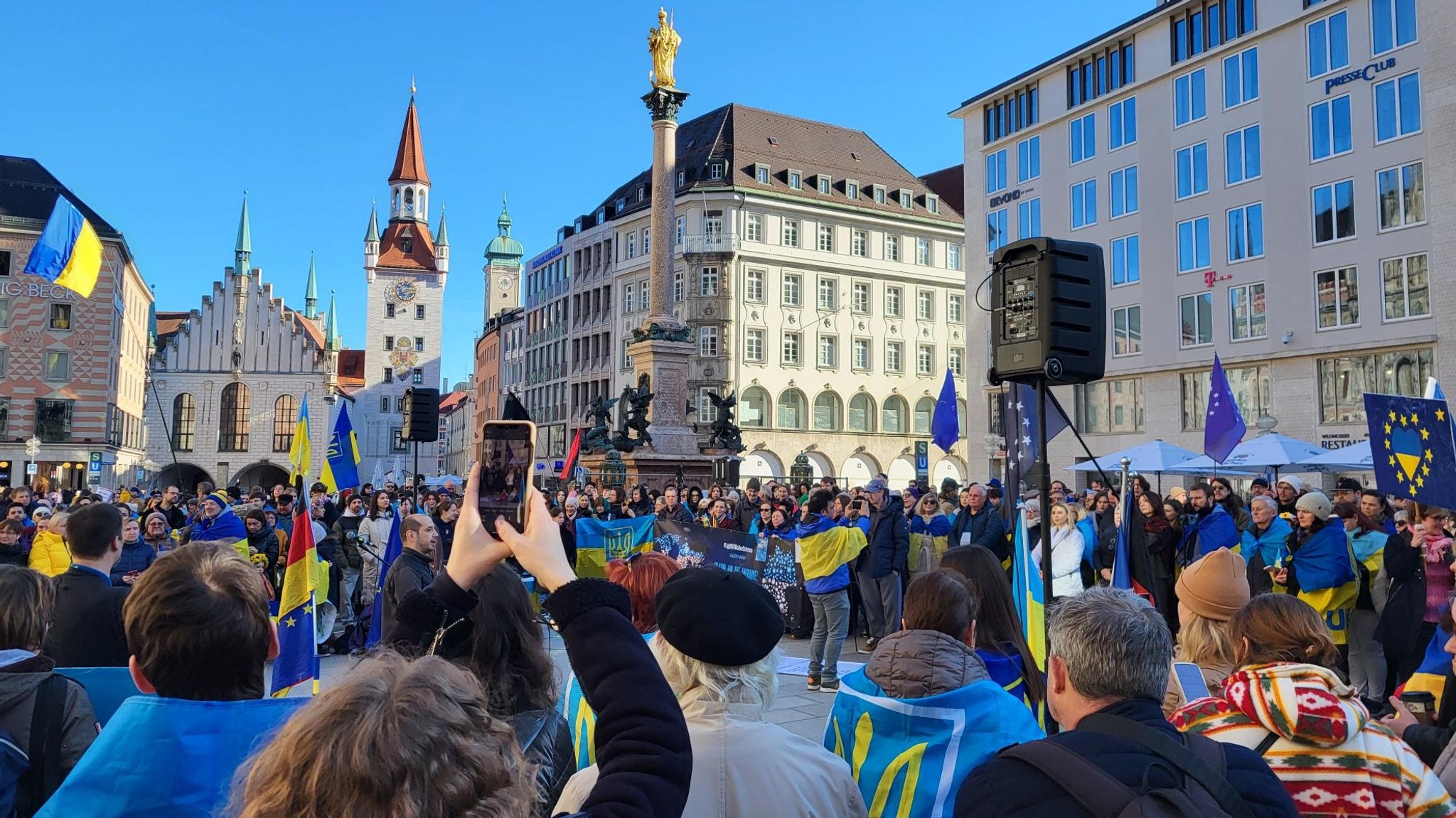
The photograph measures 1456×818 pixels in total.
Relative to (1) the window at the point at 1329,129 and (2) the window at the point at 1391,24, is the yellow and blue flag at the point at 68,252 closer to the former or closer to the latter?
(1) the window at the point at 1329,129

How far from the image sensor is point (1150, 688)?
2898 mm

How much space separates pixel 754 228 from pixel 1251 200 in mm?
31205

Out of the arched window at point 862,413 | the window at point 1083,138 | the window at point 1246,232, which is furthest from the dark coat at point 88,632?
the arched window at point 862,413

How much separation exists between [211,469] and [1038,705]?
8316 cm

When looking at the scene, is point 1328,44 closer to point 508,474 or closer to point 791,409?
point 791,409

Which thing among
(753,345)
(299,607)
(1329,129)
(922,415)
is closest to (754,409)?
(753,345)

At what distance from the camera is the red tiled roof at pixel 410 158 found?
114375mm

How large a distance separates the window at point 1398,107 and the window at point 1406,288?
13.9ft

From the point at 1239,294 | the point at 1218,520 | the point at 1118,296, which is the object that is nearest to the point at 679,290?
the point at 1118,296

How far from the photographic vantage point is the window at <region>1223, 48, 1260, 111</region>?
133 ft

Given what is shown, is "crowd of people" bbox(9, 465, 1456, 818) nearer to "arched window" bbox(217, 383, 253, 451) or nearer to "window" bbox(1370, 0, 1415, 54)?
"window" bbox(1370, 0, 1415, 54)

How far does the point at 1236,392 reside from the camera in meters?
41.4

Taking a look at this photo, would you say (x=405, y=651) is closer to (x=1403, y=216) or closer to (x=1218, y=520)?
(x=1218, y=520)

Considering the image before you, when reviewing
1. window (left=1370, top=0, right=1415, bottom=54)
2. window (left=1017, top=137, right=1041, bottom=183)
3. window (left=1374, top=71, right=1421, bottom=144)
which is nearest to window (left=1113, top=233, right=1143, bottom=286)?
window (left=1017, top=137, right=1041, bottom=183)
